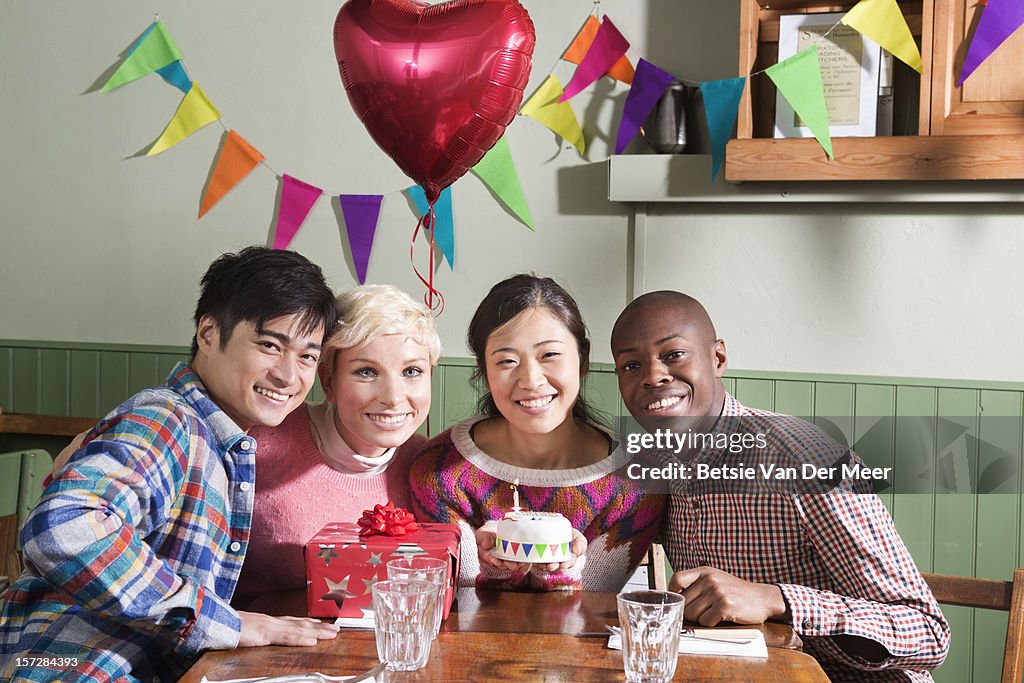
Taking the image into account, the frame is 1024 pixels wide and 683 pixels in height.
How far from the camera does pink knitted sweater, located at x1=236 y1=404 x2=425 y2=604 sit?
1649 mm

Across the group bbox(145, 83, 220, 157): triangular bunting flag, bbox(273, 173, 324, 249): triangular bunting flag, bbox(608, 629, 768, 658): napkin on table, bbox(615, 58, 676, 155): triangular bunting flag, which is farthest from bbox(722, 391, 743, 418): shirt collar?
bbox(145, 83, 220, 157): triangular bunting flag

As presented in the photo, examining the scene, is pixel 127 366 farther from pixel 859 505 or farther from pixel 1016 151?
pixel 1016 151

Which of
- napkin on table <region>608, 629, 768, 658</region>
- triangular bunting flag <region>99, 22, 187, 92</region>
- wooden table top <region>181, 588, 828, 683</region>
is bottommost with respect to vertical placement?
wooden table top <region>181, 588, 828, 683</region>

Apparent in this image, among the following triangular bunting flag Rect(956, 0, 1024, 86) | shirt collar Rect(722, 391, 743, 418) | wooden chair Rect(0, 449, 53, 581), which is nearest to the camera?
shirt collar Rect(722, 391, 743, 418)

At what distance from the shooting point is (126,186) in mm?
3080

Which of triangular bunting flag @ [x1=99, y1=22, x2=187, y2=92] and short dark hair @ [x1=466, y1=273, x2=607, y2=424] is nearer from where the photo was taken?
short dark hair @ [x1=466, y1=273, x2=607, y2=424]

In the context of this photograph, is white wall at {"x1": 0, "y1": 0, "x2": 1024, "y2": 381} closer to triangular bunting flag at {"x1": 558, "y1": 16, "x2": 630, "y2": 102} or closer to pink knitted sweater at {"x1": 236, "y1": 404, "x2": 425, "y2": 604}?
triangular bunting flag at {"x1": 558, "y1": 16, "x2": 630, "y2": 102}

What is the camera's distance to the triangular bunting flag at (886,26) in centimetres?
236

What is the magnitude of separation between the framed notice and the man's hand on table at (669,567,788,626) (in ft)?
4.66

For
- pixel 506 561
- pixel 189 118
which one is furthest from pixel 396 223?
pixel 506 561

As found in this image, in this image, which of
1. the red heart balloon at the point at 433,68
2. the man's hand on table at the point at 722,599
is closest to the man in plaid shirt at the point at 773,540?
the man's hand on table at the point at 722,599

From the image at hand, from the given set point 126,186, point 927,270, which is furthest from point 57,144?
point 927,270

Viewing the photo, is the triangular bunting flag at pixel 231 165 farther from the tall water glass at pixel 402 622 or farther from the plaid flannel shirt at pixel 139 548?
the tall water glass at pixel 402 622

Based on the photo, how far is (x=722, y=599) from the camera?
1395mm
